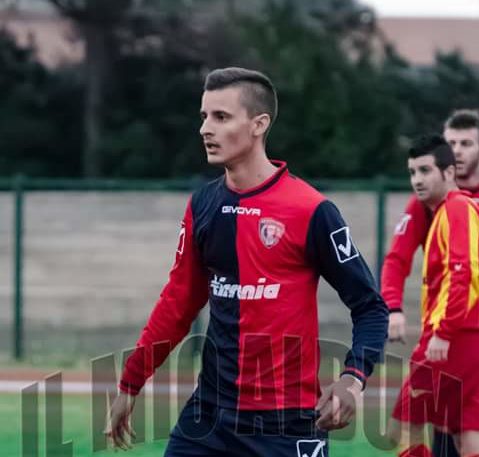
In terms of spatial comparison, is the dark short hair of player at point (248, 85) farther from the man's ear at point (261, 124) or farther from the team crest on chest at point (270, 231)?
the team crest on chest at point (270, 231)

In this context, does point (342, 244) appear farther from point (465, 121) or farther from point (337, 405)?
point (465, 121)

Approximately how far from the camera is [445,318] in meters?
5.92

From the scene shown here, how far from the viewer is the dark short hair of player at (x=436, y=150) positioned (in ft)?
20.3

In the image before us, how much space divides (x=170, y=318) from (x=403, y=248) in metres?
2.33

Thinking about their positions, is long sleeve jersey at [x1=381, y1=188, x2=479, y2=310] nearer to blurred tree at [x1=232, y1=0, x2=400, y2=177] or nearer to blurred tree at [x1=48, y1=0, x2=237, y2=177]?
blurred tree at [x1=232, y1=0, x2=400, y2=177]

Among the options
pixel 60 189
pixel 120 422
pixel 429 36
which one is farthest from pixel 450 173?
pixel 429 36

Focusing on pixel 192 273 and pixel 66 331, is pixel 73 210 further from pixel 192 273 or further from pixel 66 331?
pixel 192 273

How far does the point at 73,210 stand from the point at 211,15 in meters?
14.3

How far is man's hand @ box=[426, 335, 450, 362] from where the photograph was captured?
5922 millimetres

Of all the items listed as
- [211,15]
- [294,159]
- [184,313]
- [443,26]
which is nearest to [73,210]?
[184,313]

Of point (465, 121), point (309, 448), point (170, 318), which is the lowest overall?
point (309, 448)

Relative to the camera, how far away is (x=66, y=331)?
14.9 metres

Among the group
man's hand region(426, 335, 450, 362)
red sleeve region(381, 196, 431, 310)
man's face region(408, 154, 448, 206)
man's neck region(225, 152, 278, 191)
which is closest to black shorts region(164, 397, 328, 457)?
man's neck region(225, 152, 278, 191)

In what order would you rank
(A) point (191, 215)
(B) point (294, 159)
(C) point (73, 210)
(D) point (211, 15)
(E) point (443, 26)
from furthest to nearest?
(E) point (443, 26), (D) point (211, 15), (B) point (294, 159), (C) point (73, 210), (A) point (191, 215)
